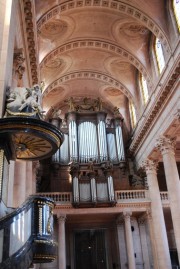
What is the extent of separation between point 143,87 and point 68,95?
5.84 m

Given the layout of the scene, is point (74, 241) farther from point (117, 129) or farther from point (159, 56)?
point (159, 56)

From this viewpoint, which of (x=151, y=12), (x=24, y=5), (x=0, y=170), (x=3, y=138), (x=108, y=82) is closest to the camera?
(x=0, y=170)

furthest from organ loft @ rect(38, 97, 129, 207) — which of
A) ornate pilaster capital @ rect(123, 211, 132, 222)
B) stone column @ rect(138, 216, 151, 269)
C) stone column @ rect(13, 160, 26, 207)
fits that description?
stone column @ rect(13, 160, 26, 207)

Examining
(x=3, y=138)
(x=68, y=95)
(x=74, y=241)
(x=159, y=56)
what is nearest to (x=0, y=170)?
(x=3, y=138)

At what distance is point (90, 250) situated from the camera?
64.6ft

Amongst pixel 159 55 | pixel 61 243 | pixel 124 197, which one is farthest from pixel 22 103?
pixel 124 197

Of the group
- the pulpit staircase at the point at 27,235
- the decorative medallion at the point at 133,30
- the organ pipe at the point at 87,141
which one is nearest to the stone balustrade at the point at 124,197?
the organ pipe at the point at 87,141

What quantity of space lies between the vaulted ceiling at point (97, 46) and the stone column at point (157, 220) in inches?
159

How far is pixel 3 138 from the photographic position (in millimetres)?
5695

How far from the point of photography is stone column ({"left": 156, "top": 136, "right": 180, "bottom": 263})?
40.5 ft

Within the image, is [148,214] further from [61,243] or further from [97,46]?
[97,46]

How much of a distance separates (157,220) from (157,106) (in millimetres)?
5607

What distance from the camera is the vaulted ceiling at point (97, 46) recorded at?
13.9m

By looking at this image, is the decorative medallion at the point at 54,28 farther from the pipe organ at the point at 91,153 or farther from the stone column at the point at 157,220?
the stone column at the point at 157,220
